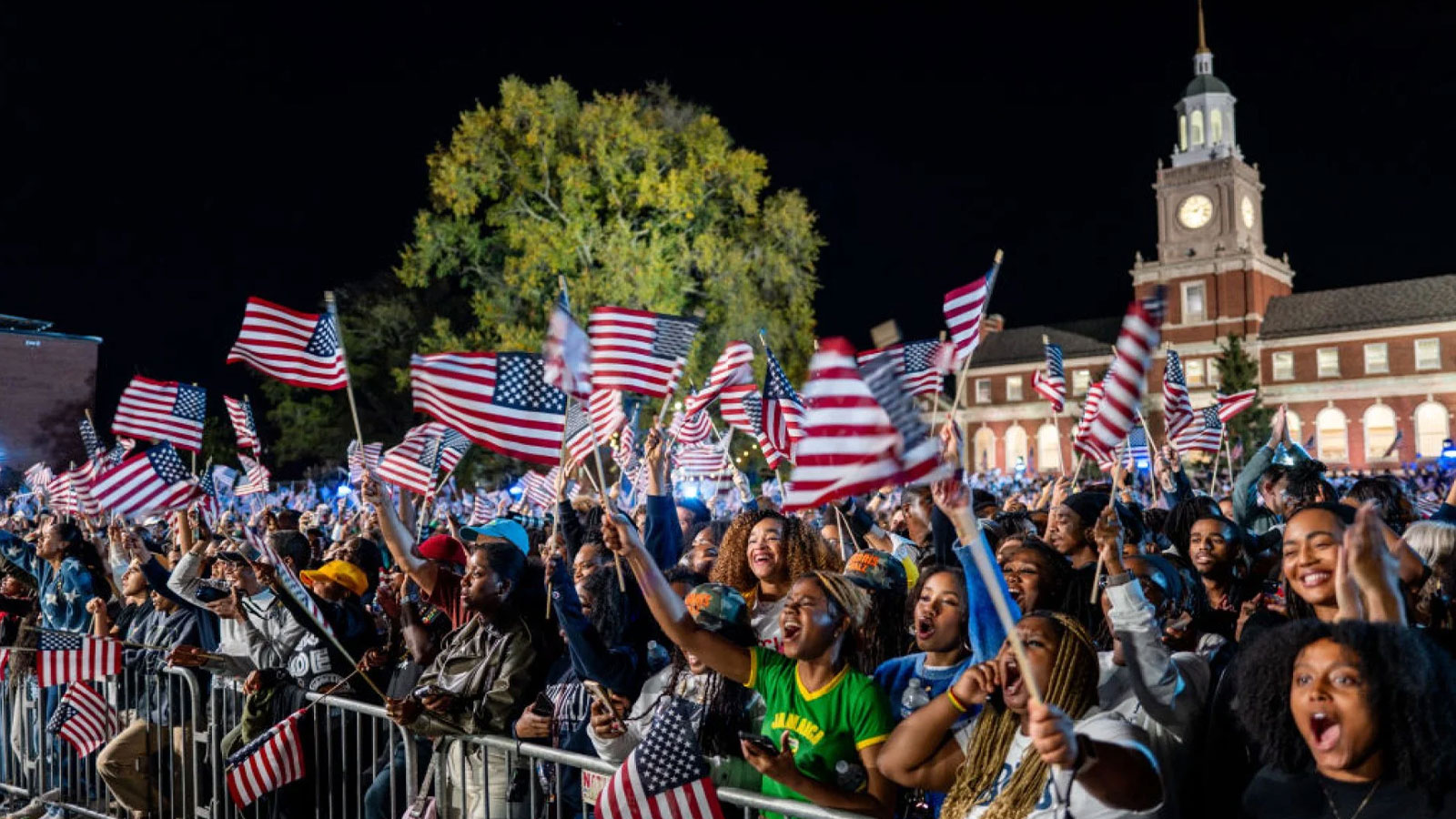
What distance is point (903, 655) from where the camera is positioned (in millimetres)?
5508

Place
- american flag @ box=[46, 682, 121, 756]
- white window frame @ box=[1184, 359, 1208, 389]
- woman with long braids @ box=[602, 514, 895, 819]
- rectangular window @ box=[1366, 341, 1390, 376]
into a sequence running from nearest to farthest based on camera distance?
woman with long braids @ box=[602, 514, 895, 819] < american flag @ box=[46, 682, 121, 756] < rectangular window @ box=[1366, 341, 1390, 376] < white window frame @ box=[1184, 359, 1208, 389]

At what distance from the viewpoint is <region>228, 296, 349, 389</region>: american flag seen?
8.71 meters

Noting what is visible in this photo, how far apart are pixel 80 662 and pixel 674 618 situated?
470 cm

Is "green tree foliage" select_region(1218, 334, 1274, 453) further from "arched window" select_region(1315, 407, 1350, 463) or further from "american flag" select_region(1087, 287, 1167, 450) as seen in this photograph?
"american flag" select_region(1087, 287, 1167, 450)

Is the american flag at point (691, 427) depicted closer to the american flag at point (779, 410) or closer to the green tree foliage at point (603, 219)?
the american flag at point (779, 410)

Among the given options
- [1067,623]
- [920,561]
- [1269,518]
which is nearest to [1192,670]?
[1067,623]

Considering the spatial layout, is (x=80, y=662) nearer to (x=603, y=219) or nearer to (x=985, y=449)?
(x=603, y=219)

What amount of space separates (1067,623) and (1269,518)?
5.47m

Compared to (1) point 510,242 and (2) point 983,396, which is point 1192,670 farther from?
(2) point 983,396

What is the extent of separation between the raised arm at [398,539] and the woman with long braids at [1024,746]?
327 centimetres

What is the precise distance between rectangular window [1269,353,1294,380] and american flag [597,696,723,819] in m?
71.0

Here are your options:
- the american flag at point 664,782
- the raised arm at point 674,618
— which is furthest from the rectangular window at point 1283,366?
the american flag at point 664,782

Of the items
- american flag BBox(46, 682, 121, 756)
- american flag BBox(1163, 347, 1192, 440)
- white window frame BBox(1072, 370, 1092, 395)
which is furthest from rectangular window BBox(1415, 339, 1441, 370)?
american flag BBox(46, 682, 121, 756)

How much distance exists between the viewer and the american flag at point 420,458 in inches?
393
